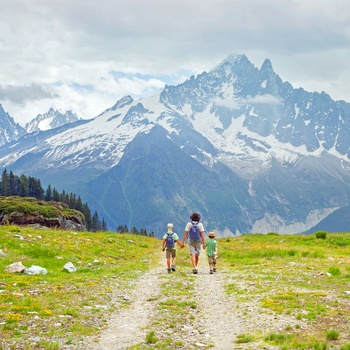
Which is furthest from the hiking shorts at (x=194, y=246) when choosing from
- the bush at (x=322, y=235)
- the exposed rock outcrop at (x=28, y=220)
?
the exposed rock outcrop at (x=28, y=220)

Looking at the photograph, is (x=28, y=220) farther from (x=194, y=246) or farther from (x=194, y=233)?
(x=194, y=233)

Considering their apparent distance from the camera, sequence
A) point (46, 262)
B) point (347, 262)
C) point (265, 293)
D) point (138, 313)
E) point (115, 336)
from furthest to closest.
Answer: point (347, 262) → point (46, 262) → point (265, 293) → point (138, 313) → point (115, 336)

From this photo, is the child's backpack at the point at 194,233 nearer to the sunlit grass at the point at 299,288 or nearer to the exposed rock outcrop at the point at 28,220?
the sunlit grass at the point at 299,288

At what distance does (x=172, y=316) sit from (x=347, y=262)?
19300mm

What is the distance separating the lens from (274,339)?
45.2 ft

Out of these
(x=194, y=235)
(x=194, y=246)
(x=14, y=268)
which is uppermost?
(x=194, y=235)

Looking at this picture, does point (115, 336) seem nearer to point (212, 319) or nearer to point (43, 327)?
point (43, 327)

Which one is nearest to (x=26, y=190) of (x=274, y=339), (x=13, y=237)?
(x=13, y=237)

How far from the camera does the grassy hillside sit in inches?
556

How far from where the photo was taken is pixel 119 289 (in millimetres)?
22656

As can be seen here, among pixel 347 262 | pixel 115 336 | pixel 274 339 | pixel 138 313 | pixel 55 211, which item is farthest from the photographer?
pixel 55 211

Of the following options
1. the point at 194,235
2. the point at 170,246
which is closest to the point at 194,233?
the point at 194,235

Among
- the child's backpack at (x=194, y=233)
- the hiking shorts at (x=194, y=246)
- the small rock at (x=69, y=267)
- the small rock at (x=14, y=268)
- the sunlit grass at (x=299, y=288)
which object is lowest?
the sunlit grass at (x=299, y=288)

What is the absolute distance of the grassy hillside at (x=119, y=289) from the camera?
1412 cm
